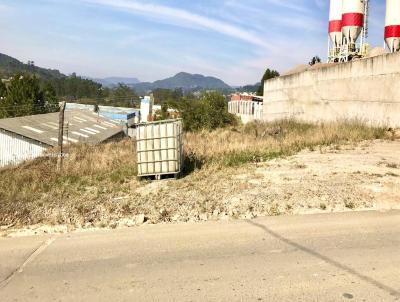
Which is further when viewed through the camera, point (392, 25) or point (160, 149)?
point (392, 25)

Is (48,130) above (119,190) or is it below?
below

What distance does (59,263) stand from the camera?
5.25 m

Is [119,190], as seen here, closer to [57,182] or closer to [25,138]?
[57,182]

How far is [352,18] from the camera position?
31.6m

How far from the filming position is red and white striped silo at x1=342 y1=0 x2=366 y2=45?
3136 cm

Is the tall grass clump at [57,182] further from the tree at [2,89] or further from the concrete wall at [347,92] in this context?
the tree at [2,89]

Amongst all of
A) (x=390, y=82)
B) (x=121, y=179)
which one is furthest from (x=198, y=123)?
(x=121, y=179)

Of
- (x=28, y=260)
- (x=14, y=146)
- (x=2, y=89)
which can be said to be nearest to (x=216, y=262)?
(x=28, y=260)

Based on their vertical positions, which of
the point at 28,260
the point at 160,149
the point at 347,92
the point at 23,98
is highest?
the point at 347,92

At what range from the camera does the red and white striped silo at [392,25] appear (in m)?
28.5

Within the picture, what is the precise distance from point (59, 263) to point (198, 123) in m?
36.6

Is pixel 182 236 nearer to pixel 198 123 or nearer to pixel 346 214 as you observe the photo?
pixel 346 214

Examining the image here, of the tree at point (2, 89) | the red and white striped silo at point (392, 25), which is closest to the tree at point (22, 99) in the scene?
the tree at point (2, 89)

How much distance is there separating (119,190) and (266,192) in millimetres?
3132
